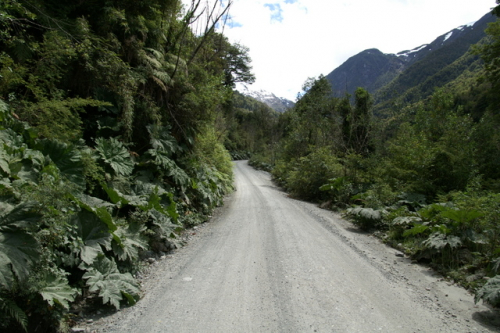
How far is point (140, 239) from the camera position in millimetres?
4586

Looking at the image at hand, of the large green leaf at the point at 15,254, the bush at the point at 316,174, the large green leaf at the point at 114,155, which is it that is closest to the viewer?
the large green leaf at the point at 15,254

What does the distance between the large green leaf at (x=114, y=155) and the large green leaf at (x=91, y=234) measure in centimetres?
161

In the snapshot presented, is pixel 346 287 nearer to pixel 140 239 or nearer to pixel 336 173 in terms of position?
pixel 140 239

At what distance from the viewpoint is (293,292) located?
3.93 meters

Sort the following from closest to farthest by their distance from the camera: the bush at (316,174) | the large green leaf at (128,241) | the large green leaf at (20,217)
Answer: the large green leaf at (20,217), the large green leaf at (128,241), the bush at (316,174)

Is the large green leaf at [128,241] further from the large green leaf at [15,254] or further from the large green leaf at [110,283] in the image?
the large green leaf at [15,254]

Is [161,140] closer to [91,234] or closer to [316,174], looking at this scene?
[91,234]

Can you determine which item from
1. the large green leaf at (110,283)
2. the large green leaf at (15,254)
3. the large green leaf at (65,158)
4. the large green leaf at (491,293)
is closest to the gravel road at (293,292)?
the large green leaf at (110,283)

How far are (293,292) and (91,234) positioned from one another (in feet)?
9.15

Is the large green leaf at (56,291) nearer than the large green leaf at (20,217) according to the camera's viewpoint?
No

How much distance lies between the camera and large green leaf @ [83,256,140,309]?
3322 millimetres

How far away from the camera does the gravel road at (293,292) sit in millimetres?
3211

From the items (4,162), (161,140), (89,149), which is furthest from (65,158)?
(161,140)

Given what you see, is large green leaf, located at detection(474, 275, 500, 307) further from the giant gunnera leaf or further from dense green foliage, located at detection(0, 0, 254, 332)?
the giant gunnera leaf
